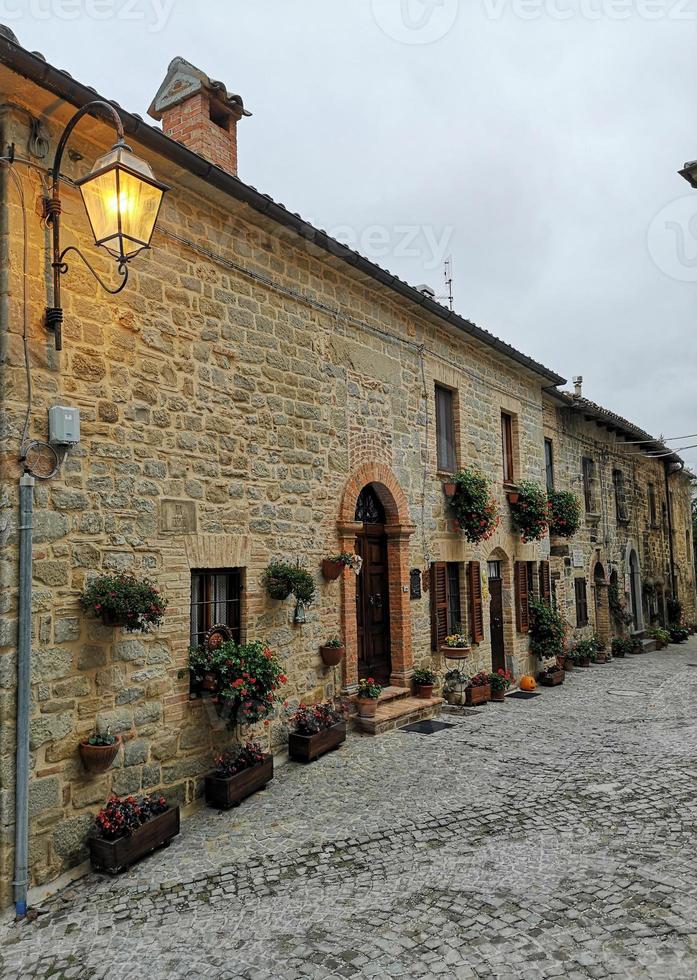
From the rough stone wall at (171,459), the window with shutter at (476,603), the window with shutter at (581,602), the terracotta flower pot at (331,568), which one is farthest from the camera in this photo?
the window with shutter at (581,602)

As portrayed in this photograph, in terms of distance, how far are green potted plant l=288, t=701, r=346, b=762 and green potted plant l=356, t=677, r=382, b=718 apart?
48 centimetres

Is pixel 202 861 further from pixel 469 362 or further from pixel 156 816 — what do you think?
pixel 469 362

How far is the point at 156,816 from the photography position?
503cm

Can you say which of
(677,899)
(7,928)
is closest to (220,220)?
(7,928)

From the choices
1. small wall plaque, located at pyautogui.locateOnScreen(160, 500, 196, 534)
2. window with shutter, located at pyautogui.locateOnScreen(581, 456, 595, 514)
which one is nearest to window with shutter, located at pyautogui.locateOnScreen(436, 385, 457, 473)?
small wall plaque, located at pyautogui.locateOnScreen(160, 500, 196, 534)

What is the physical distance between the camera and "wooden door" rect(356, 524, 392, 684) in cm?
866

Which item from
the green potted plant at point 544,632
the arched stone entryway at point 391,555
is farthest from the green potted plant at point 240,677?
the green potted plant at point 544,632

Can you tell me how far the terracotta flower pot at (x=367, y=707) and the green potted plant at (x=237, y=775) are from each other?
182cm

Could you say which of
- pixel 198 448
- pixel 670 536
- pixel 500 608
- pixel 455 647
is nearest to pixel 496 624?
pixel 500 608

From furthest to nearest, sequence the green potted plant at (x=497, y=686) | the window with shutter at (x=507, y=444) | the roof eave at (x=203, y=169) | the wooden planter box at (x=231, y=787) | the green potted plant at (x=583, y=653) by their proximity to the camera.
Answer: the green potted plant at (x=583, y=653)
the window with shutter at (x=507, y=444)
the green potted plant at (x=497, y=686)
the wooden planter box at (x=231, y=787)
the roof eave at (x=203, y=169)

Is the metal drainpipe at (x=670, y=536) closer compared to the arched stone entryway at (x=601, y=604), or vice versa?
the arched stone entryway at (x=601, y=604)

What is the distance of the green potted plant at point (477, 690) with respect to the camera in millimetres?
9914

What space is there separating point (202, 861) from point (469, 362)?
8474 millimetres

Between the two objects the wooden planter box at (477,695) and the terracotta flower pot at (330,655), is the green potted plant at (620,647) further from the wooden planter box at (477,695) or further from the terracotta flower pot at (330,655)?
the terracotta flower pot at (330,655)
